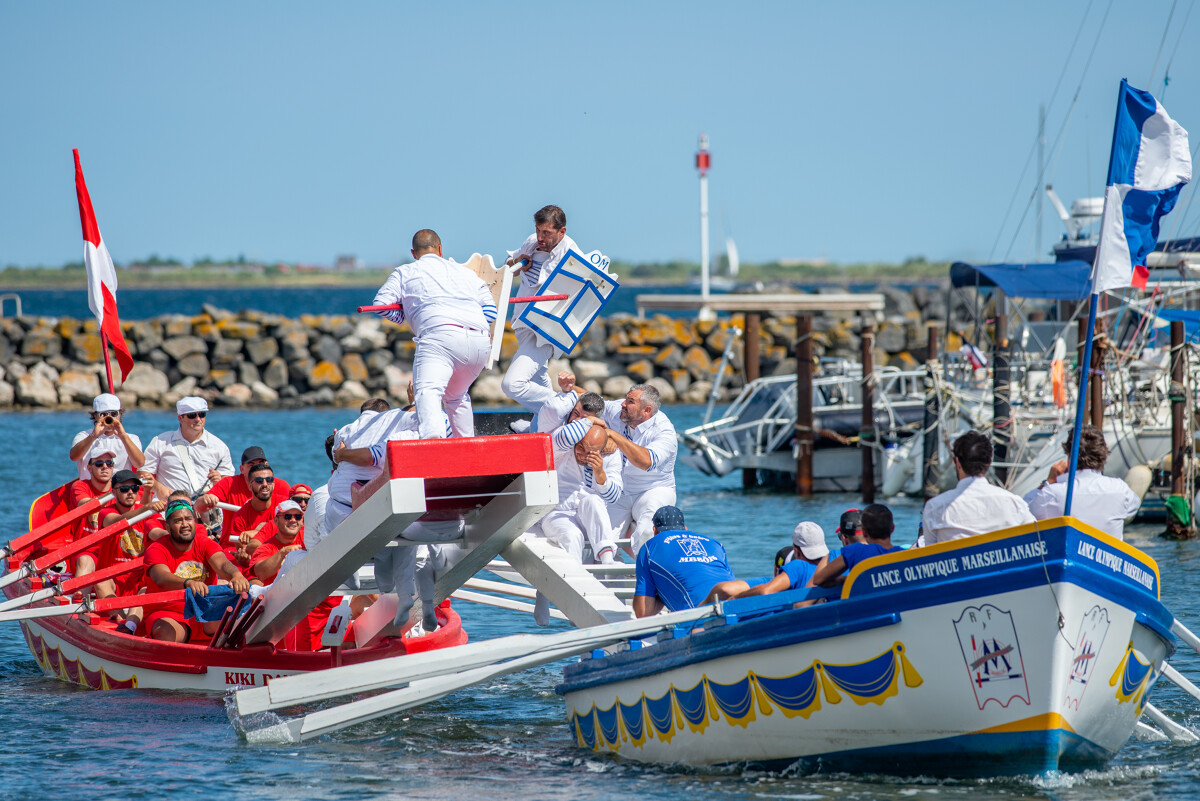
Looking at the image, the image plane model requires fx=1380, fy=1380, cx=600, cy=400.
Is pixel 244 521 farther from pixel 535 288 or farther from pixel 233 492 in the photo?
pixel 535 288

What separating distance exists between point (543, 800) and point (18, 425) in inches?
1173

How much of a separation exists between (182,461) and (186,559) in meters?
1.88

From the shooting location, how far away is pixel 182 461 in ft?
40.8

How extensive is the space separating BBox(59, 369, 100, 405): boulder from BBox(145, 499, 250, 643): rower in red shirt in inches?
1134

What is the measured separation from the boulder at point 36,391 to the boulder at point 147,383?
6.80ft

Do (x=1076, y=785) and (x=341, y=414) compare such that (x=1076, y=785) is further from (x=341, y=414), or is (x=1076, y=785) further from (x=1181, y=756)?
(x=341, y=414)

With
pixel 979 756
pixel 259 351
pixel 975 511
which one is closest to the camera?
pixel 979 756

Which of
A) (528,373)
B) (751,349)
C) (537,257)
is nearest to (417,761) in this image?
(528,373)

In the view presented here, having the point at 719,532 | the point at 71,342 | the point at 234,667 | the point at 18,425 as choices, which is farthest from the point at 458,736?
the point at 71,342

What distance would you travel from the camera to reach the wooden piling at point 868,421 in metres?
22.0

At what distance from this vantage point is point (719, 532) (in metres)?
19.8

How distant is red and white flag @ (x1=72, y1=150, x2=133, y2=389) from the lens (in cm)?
1255

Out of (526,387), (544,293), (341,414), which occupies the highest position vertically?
(544,293)

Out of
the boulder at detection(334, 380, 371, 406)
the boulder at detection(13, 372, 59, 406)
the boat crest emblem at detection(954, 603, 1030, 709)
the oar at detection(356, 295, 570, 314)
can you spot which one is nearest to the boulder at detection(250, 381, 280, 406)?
the boulder at detection(334, 380, 371, 406)
